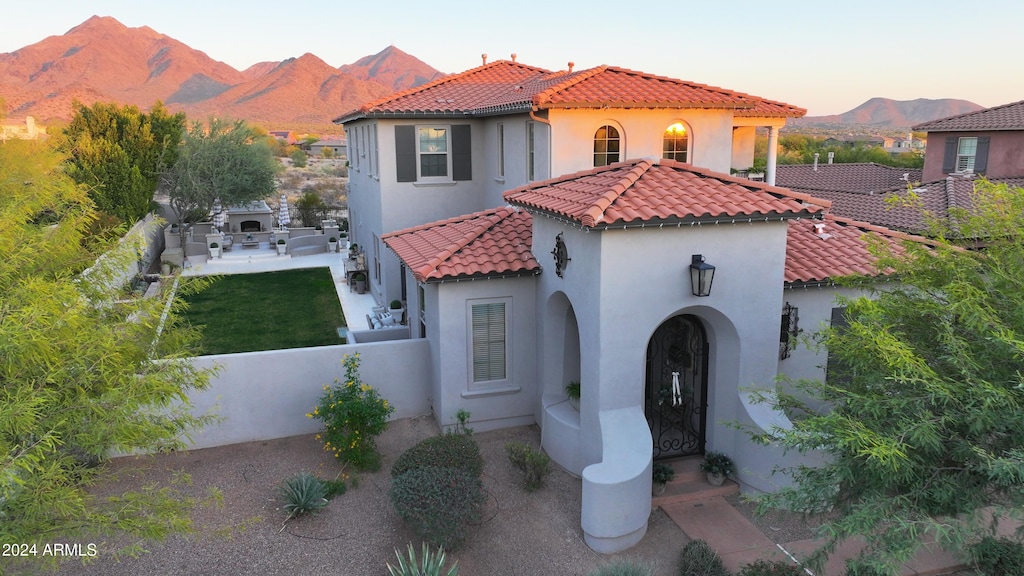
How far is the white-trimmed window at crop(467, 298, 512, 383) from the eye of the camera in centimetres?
1216

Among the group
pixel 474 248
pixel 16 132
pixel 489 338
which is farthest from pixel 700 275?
pixel 16 132

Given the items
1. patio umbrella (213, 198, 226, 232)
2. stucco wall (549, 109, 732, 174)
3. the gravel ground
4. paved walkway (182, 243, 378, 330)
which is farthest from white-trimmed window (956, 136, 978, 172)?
patio umbrella (213, 198, 226, 232)

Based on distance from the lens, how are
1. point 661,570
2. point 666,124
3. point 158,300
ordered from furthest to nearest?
1. point 666,124
2. point 661,570
3. point 158,300

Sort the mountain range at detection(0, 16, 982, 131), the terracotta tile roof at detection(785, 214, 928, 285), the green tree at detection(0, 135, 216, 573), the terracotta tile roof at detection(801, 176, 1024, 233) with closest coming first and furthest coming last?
the green tree at detection(0, 135, 216, 573), the terracotta tile roof at detection(785, 214, 928, 285), the terracotta tile roof at detection(801, 176, 1024, 233), the mountain range at detection(0, 16, 982, 131)

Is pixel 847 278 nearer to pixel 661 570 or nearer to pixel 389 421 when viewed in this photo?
pixel 661 570

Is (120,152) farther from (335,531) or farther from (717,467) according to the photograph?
(717,467)

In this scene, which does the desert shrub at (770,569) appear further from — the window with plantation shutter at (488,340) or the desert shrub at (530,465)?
the window with plantation shutter at (488,340)

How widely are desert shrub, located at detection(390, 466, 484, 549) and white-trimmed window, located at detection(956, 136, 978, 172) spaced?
3023cm

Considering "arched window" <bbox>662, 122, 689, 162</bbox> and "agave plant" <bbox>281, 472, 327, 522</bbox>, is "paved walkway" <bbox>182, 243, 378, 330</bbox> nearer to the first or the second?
"arched window" <bbox>662, 122, 689, 162</bbox>

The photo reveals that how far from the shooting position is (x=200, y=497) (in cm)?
1037

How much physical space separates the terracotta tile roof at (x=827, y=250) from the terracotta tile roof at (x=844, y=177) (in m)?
21.8

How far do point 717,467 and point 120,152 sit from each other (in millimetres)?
28489

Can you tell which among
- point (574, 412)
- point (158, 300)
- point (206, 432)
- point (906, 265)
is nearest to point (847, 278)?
point (906, 265)

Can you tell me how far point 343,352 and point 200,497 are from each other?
3.30 metres
